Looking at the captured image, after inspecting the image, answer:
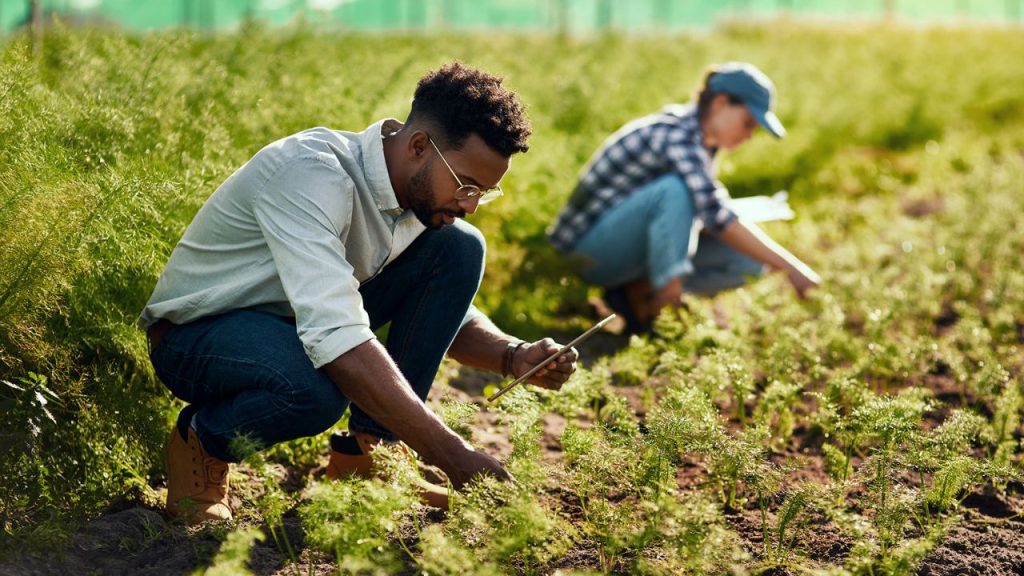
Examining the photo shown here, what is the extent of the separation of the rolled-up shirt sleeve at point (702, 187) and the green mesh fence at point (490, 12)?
8.96 ft

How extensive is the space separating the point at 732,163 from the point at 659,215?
2825 mm

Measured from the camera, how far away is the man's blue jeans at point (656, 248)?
527cm

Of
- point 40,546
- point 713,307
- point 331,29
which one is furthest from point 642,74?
point 40,546

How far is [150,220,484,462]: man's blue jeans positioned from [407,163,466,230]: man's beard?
27 centimetres

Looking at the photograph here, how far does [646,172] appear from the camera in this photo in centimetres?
548

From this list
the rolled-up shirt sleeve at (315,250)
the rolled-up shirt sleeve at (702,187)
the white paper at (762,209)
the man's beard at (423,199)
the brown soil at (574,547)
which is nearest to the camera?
the rolled-up shirt sleeve at (315,250)

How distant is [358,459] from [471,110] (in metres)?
1.07

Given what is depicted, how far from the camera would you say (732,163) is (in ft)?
26.1

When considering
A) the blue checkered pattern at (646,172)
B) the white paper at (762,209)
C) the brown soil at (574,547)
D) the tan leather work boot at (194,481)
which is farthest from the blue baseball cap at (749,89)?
the tan leather work boot at (194,481)

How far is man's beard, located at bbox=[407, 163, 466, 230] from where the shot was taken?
2953 millimetres

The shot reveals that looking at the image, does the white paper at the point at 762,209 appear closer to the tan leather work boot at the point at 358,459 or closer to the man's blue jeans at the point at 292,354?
the man's blue jeans at the point at 292,354

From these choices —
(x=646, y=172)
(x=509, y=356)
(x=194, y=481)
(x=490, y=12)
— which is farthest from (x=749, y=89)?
(x=490, y=12)

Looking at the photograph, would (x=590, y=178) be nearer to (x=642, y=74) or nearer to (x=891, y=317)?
(x=891, y=317)

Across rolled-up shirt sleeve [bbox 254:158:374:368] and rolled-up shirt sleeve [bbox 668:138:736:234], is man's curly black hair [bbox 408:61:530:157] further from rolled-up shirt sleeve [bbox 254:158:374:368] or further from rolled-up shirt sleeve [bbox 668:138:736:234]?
rolled-up shirt sleeve [bbox 668:138:736:234]
